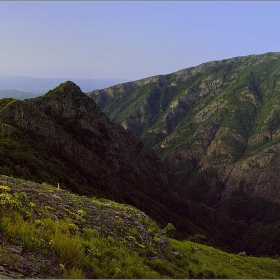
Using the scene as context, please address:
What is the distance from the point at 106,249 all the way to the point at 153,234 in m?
8.15

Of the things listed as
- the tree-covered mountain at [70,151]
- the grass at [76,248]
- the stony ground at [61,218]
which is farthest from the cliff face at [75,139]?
the grass at [76,248]

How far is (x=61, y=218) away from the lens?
16.2 meters

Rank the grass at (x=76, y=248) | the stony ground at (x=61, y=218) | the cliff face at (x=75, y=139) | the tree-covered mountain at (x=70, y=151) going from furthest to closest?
the cliff face at (x=75, y=139) → the tree-covered mountain at (x=70, y=151) → the grass at (x=76, y=248) → the stony ground at (x=61, y=218)

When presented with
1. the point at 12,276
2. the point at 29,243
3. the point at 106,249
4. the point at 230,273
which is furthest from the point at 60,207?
the point at 230,273

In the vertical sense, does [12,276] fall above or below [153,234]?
above

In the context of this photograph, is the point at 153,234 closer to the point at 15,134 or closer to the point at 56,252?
the point at 56,252

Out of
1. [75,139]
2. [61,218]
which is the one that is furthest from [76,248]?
[75,139]

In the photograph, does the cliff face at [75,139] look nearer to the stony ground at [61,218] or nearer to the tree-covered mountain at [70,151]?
the tree-covered mountain at [70,151]

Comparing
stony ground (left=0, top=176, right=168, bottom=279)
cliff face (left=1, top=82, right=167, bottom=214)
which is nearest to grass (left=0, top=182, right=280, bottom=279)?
stony ground (left=0, top=176, right=168, bottom=279)

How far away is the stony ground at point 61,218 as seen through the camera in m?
9.84

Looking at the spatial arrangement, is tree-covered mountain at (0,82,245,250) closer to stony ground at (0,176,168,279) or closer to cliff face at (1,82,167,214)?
cliff face at (1,82,167,214)

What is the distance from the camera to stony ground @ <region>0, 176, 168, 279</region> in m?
9.84

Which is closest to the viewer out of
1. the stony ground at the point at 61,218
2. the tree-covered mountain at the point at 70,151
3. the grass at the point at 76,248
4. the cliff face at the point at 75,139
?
the stony ground at the point at 61,218

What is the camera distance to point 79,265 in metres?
11.1
